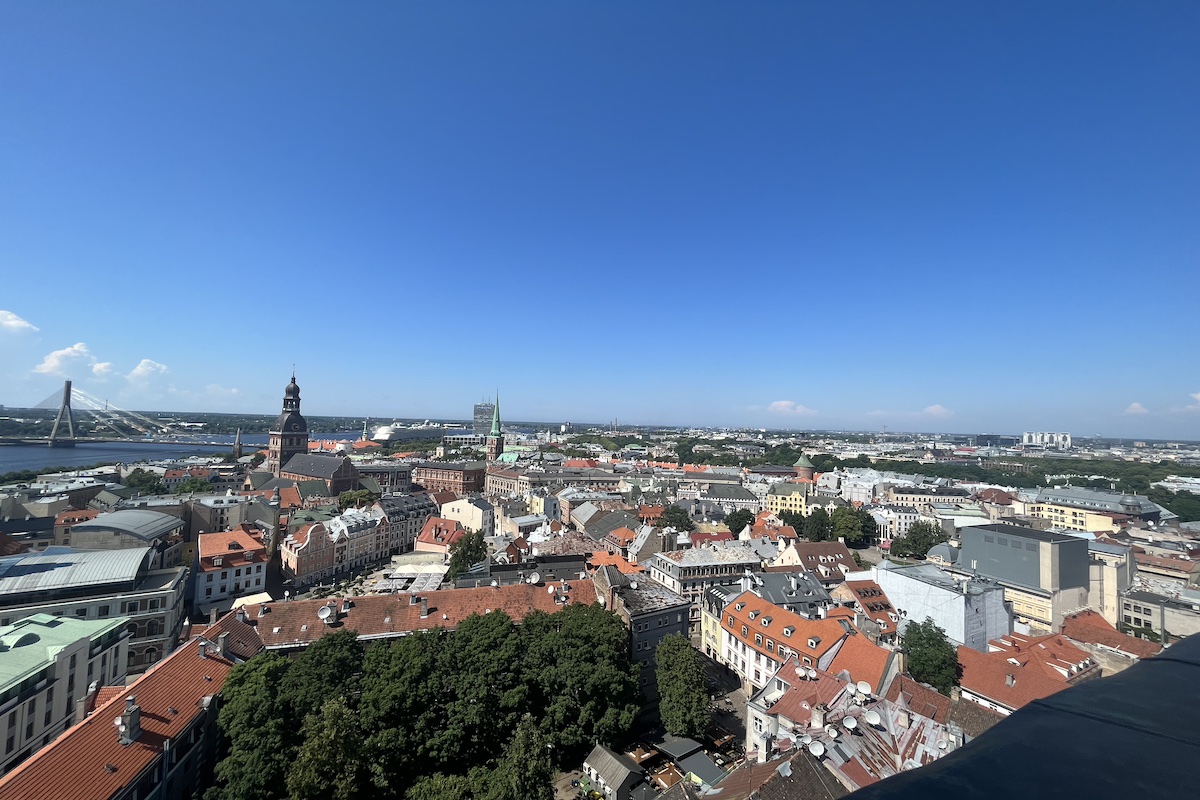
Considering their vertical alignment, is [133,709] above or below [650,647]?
above

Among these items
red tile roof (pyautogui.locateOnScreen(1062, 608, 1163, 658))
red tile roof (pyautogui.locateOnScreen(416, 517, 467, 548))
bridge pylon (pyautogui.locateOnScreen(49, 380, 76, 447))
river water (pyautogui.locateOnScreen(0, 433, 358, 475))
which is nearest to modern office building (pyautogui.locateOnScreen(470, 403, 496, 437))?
river water (pyautogui.locateOnScreen(0, 433, 358, 475))

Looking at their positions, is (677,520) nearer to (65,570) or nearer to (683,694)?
(683,694)

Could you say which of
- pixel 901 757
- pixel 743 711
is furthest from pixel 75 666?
pixel 901 757

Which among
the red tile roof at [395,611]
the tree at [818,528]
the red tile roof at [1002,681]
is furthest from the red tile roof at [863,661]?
the tree at [818,528]

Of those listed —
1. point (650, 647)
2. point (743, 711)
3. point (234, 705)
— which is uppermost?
point (234, 705)

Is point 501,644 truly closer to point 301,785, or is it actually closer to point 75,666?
point 301,785

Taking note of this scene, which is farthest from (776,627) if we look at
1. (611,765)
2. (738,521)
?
(738,521)

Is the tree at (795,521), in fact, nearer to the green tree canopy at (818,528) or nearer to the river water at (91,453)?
the green tree canopy at (818,528)

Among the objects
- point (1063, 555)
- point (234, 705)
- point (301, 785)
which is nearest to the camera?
point (301, 785)
